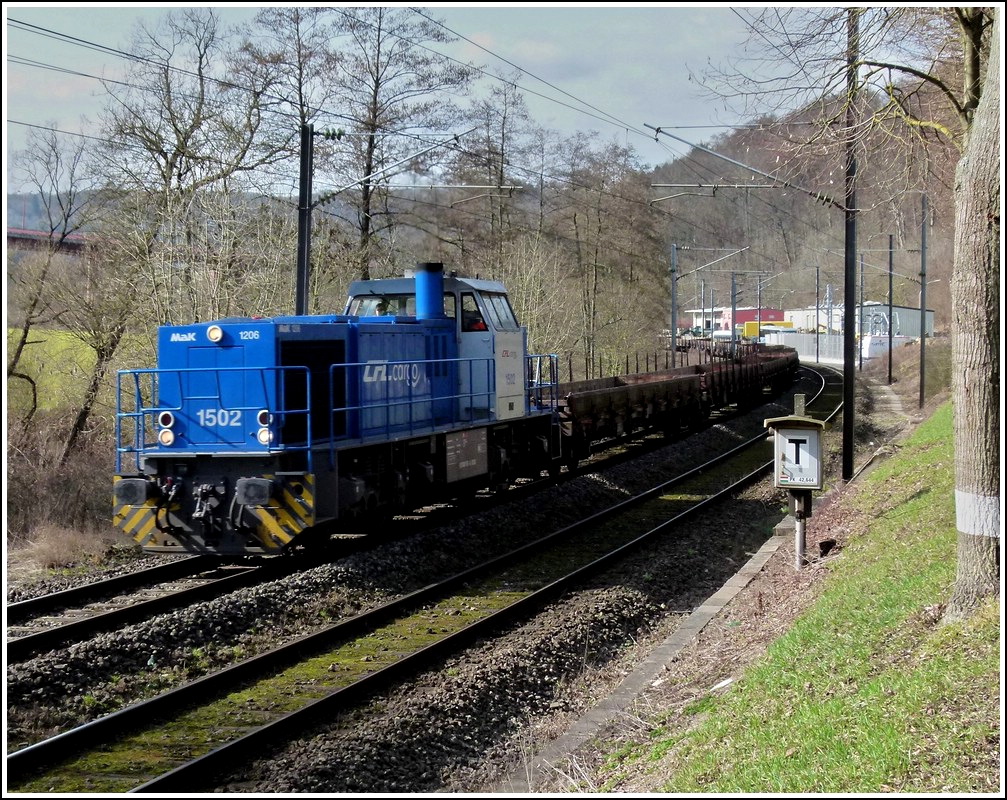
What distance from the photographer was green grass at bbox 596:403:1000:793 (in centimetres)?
473

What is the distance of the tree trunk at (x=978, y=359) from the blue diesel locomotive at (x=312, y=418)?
6553mm

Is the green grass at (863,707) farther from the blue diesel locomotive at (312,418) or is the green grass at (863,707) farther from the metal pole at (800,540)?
the blue diesel locomotive at (312,418)

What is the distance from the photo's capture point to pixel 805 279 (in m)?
115

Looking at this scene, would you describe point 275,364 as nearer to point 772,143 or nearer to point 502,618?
point 502,618

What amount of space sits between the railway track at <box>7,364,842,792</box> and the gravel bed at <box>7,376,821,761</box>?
0.45 m

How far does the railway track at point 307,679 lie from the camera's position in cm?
618

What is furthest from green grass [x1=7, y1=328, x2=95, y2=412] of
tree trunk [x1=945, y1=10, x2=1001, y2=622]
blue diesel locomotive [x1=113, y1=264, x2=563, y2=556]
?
tree trunk [x1=945, y1=10, x2=1001, y2=622]

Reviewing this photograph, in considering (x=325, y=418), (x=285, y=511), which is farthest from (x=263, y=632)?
(x=325, y=418)

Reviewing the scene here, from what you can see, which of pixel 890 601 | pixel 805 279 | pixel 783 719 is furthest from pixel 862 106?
pixel 805 279

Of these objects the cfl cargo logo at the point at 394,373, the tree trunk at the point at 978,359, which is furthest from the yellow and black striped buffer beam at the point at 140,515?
the tree trunk at the point at 978,359

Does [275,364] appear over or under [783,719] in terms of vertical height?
over

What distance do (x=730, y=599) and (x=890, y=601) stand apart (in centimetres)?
312

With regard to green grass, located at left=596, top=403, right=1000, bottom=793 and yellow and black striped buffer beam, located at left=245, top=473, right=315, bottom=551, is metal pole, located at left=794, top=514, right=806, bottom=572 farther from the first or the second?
yellow and black striped buffer beam, located at left=245, top=473, right=315, bottom=551

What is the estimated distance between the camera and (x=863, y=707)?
5.50 meters
